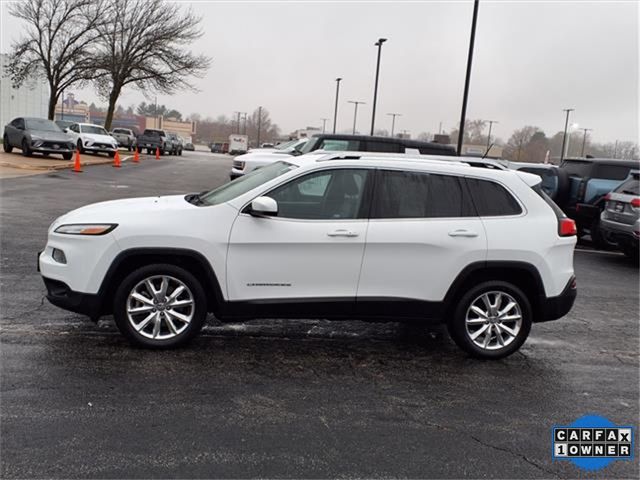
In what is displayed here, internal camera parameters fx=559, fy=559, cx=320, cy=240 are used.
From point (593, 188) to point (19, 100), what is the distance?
61210 millimetres

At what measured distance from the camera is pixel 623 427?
3986 mm

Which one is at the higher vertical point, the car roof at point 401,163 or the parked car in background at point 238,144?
the parked car in background at point 238,144

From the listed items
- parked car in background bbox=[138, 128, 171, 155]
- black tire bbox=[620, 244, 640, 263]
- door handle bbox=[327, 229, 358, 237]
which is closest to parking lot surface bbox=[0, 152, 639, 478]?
door handle bbox=[327, 229, 358, 237]

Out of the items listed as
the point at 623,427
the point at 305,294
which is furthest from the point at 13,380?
the point at 623,427

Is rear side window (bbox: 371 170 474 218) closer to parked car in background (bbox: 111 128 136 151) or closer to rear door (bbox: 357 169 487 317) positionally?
rear door (bbox: 357 169 487 317)

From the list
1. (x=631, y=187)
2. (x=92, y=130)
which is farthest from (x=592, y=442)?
(x=92, y=130)

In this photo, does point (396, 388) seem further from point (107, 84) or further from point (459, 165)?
point (107, 84)

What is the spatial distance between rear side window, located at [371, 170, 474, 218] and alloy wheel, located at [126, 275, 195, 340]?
1.80m

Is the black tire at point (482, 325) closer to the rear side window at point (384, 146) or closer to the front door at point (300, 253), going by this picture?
the front door at point (300, 253)

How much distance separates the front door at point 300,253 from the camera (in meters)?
4.63

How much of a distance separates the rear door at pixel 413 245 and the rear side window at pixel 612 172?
342 inches

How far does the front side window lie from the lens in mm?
4793

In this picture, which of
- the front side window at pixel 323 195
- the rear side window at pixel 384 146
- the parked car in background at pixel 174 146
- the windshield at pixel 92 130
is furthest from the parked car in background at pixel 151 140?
the front side window at pixel 323 195

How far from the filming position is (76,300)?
4527 mm
